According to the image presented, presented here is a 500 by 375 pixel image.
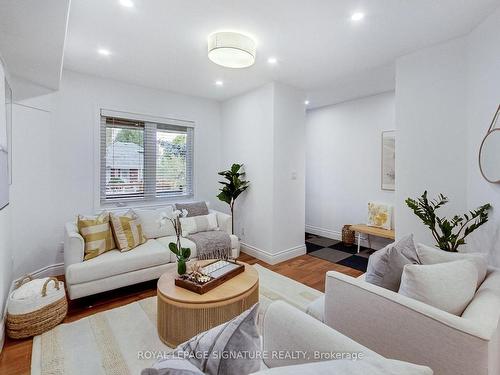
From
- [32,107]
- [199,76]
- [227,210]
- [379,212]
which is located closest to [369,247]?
[379,212]

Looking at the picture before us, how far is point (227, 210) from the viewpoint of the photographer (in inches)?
187

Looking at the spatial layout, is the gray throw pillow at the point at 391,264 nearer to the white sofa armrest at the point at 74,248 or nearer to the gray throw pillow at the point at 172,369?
the gray throw pillow at the point at 172,369

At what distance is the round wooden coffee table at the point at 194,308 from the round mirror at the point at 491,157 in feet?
7.21

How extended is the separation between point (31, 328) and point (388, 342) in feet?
8.67

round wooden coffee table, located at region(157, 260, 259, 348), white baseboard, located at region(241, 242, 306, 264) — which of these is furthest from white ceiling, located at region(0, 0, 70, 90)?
white baseboard, located at region(241, 242, 306, 264)

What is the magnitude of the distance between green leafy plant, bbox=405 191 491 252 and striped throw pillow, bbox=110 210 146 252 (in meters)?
3.06

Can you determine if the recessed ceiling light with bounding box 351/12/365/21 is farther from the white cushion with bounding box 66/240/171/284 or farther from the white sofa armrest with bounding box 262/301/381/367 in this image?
the white cushion with bounding box 66/240/171/284

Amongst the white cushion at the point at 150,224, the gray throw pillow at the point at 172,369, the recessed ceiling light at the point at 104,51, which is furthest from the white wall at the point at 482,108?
the recessed ceiling light at the point at 104,51

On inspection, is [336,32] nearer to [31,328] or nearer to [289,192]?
[289,192]

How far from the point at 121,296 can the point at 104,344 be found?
850 mm

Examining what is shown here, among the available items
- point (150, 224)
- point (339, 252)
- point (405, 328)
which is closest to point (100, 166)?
point (150, 224)

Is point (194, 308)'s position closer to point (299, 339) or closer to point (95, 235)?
point (299, 339)

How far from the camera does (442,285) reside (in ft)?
4.25

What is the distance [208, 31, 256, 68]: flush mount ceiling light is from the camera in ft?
7.57
